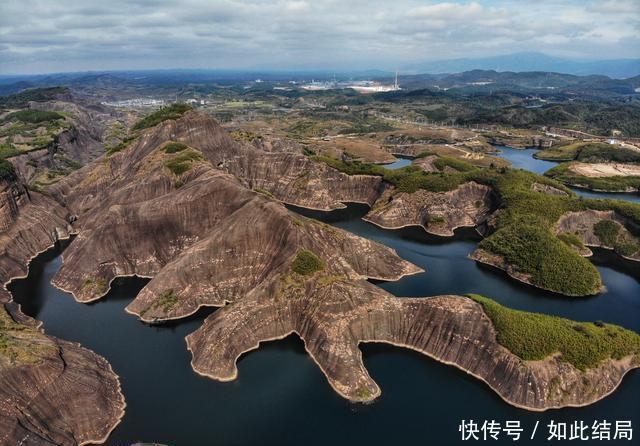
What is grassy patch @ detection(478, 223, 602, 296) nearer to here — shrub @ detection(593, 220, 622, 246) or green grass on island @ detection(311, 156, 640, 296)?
green grass on island @ detection(311, 156, 640, 296)

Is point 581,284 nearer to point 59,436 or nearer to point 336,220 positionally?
point 336,220

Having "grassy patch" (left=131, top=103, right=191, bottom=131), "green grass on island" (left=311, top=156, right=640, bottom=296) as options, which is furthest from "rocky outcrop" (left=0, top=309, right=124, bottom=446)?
"grassy patch" (left=131, top=103, right=191, bottom=131)

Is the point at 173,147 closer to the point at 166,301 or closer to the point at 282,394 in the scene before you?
the point at 166,301

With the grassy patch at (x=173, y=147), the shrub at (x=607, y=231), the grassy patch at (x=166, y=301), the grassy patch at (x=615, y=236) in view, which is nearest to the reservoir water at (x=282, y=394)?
the grassy patch at (x=166, y=301)

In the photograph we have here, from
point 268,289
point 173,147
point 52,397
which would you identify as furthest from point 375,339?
point 173,147

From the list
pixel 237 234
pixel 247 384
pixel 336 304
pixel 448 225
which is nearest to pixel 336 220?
pixel 448 225
